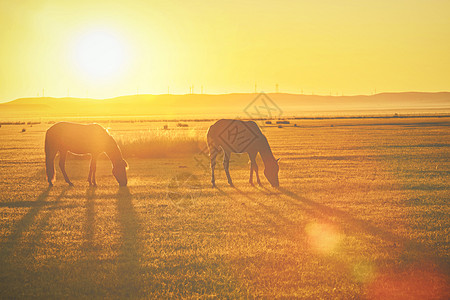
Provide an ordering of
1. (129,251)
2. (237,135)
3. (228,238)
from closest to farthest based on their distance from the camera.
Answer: (129,251), (228,238), (237,135)

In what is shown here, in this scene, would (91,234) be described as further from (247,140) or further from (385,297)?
(247,140)

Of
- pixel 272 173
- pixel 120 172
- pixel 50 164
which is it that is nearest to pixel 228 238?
pixel 272 173

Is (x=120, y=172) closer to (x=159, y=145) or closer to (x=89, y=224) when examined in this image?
(x=89, y=224)

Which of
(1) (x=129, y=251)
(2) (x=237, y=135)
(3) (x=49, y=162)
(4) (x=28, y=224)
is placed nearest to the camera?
(1) (x=129, y=251)

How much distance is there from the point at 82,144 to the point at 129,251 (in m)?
8.50

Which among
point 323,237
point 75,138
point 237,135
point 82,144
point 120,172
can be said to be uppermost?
point 237,135

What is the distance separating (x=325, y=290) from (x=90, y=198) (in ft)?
30.0

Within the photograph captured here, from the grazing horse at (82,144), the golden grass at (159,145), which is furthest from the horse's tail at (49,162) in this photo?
the golden grass at (159,145)

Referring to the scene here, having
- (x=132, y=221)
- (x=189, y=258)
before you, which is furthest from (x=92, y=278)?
(x=132, y=221)

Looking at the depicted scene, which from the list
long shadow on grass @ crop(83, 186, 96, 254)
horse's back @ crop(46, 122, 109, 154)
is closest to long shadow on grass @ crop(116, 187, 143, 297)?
long shadow on grass @ crop(83, 186, 96, 254)

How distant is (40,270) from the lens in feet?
22.9

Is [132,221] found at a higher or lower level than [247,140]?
lower

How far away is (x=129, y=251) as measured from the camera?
26.0 ft

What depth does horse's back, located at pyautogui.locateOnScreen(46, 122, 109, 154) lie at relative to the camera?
15188mm
